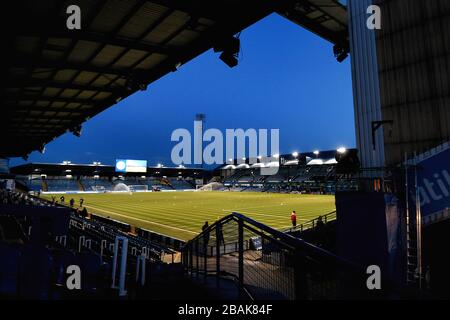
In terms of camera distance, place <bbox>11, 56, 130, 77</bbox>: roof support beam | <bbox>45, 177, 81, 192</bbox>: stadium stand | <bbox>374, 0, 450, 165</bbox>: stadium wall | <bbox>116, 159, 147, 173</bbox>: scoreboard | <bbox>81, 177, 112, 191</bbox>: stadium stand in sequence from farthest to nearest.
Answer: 1. <bbox>116, 159, 147, 173</bbox>: scoreboard
2. <bbox>81, 177, 112, 191</bbox>: stadium stand
3. <bbox>45, 177, 81, 192</bbox>: stadium stand
4. <bbox>374, 0, 450, 165</bbox>: stadium wall
5. <bbox>11, 56, 130, 77</bbox>: roof support beam

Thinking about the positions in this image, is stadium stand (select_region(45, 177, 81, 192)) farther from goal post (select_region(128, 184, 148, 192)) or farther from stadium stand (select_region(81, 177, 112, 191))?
goal post (select_region(128, 184, 148, 192))

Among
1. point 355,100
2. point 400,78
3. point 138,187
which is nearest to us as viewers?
point 400,78

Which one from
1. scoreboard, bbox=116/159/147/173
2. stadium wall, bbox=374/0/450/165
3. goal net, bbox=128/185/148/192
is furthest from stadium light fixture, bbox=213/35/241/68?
goal net, bbox=128/185/148/192

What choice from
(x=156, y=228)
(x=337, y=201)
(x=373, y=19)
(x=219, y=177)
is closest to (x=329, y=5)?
(x=373, y=19)

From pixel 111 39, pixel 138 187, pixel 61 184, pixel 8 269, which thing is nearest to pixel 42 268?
pixel 8 269

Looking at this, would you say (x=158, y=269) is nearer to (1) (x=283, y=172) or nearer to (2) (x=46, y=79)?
(2) (x=46, y=79)

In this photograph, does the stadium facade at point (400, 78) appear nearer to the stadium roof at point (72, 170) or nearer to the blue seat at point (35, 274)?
the blue seat at point (35, 274)

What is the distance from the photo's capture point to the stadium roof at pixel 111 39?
247 inches

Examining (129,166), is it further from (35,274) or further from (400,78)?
(35,274)

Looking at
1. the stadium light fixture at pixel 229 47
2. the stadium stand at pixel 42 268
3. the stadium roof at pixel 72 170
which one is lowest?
the stadium stand at pixel 42 268

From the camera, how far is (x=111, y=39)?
792 centimetres

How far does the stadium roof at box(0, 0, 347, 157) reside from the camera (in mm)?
6277

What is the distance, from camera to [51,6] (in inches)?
248

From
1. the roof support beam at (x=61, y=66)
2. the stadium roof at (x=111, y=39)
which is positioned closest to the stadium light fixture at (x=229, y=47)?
the stadium roof at (x=111, y=39)
